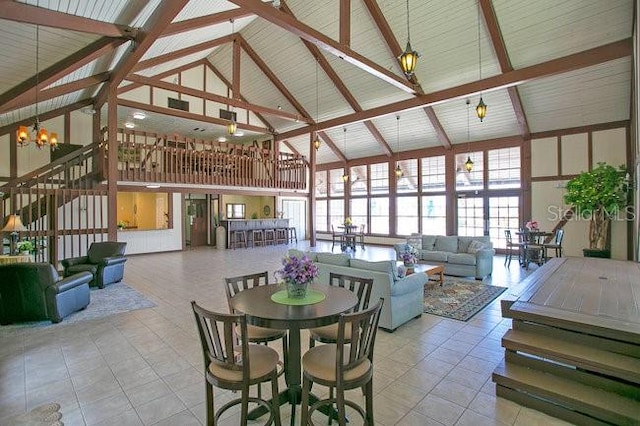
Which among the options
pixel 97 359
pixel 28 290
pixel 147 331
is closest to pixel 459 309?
pixel 147 331

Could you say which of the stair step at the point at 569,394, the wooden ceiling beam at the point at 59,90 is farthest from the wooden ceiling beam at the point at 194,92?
the stair step at the point at 569,394

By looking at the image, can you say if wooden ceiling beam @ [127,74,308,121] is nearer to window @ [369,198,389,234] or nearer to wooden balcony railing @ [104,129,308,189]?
wooden balcony railing @ [104,129,308,189]

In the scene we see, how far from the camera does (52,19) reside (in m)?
3.95

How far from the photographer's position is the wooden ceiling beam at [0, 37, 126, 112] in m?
5.19

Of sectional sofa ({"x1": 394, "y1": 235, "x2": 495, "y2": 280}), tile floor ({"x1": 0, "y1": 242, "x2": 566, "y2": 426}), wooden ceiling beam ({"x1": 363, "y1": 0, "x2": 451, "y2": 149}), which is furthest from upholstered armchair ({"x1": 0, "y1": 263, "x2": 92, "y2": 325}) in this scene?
wooden ceiling beam ({"x1": 363, "y1": 0, "x2": 451, "y2": 149})

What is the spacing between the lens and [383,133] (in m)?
12.1

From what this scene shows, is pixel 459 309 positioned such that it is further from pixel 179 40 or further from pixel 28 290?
pixel 179 40

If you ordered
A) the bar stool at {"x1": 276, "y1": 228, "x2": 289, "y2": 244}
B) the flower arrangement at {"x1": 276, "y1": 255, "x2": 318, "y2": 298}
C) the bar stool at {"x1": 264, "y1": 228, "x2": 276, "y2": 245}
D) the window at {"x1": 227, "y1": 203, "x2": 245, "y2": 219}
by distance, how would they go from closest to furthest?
1. the flower arrangement at {"x1": 276, "y1": 255, "x2": 318, "y2": 298}
2. the bar stool at {"x1": 264, "y1": 228, "x2": 276, "y2": 245}
3. the bar stool at {"x1": 276, "y1": 228, "x2": 289, "y2": 244}
4. the window at {"x1": 227, "y1": 203, "x2": 245, "y2": 219}

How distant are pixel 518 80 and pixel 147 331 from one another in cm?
852

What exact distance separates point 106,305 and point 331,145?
10.4 meters

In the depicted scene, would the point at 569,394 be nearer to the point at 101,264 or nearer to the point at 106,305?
the point at 106,305

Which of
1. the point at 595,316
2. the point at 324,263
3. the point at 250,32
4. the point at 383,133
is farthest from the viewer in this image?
the point at 383,133

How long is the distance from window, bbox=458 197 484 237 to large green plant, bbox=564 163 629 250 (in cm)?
303

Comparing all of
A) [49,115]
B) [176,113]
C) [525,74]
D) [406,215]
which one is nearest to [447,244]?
[525,74]
